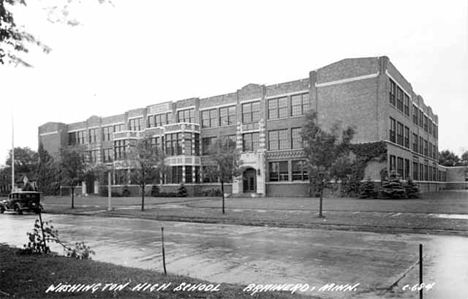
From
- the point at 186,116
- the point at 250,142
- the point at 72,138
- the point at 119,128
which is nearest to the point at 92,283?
the point at 250,142

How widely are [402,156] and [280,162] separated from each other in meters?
12.8

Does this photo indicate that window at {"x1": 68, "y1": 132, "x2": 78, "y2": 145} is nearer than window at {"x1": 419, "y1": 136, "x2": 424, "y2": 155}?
No

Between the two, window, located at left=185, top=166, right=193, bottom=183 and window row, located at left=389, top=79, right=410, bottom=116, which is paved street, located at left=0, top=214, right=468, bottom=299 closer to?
window row, located at left=389, top=79, right=410, bottom=116

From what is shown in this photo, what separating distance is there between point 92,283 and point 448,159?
98.4m

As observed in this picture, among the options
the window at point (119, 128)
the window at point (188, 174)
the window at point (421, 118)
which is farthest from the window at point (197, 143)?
the window at point (421, 118)

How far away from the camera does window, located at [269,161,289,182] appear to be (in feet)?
140

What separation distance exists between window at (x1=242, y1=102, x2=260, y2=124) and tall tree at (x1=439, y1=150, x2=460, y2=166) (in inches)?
2446

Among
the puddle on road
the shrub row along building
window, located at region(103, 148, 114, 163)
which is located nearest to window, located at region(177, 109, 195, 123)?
the shrub row along building

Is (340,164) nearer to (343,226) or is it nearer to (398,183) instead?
(343,226)

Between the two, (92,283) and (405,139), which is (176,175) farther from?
(92,283)

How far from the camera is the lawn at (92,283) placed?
5.96 meters

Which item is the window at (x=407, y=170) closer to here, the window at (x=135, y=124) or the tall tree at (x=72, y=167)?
the tall tree at (x=72, y=167)

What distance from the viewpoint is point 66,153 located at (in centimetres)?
3309

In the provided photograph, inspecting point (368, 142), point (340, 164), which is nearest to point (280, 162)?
point (368, 142)
